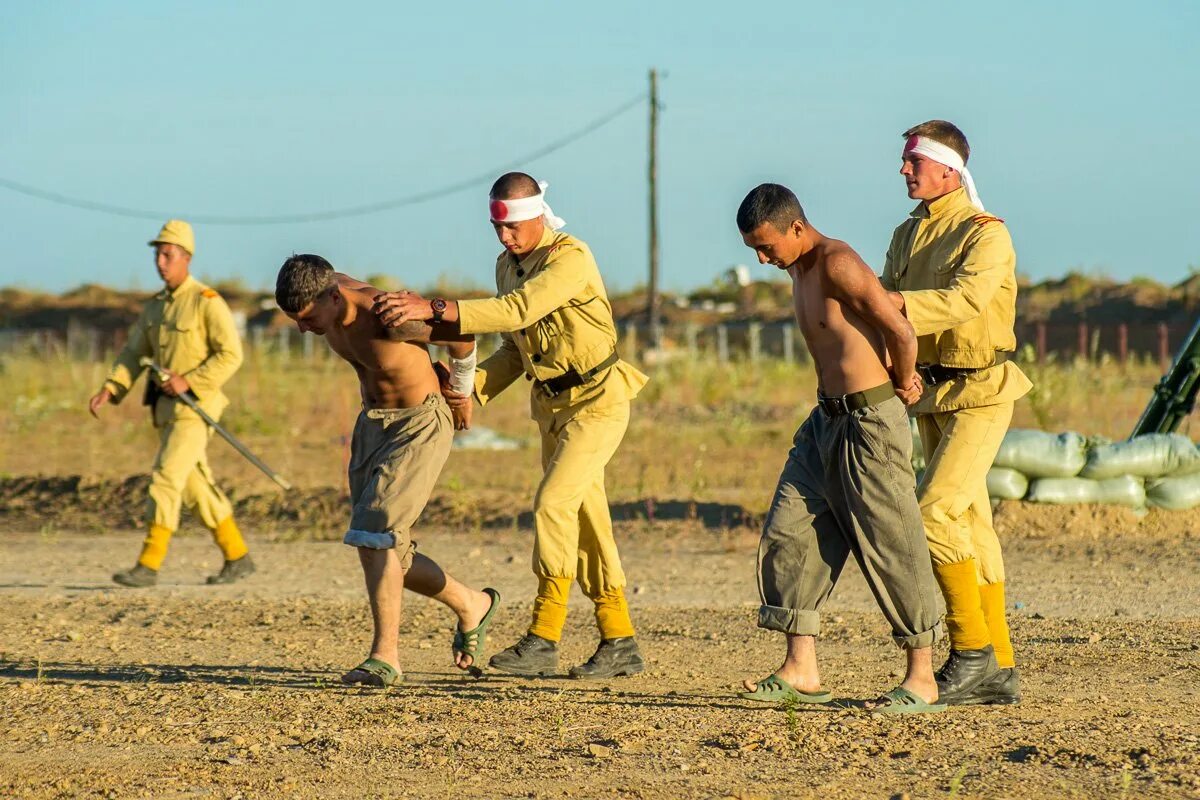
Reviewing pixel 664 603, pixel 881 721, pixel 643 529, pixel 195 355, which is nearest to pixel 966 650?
pixel 881 721

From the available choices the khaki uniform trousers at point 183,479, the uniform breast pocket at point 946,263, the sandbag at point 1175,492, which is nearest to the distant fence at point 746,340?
the sandbag at point 1175,492

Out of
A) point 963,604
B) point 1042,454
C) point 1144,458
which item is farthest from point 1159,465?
point 963,604

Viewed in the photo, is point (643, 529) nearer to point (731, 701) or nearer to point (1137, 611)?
point (1137, 611)

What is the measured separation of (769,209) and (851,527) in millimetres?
1153

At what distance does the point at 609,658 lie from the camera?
7.44 m

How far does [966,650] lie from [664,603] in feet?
12.6

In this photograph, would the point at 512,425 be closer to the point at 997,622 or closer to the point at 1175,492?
the point at 1175,492

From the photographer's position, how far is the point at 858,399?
6.08 m

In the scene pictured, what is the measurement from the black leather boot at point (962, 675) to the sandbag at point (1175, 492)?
254 inches

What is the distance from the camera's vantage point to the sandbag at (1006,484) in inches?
478

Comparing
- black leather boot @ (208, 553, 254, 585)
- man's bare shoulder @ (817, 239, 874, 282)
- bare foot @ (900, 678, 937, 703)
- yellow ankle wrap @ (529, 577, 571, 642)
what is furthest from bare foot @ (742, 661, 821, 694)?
black leather boot @ (208, 553, 254, 585)

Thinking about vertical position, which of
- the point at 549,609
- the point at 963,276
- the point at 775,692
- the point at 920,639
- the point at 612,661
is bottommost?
the point at 612,661

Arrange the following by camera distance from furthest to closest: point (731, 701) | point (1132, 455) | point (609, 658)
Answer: point (1132, 455)
point (609, 658)
point (731, 701)

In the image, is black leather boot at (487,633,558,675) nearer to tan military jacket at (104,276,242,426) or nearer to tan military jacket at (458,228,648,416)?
tan military jacket at (458,228,648,416)
